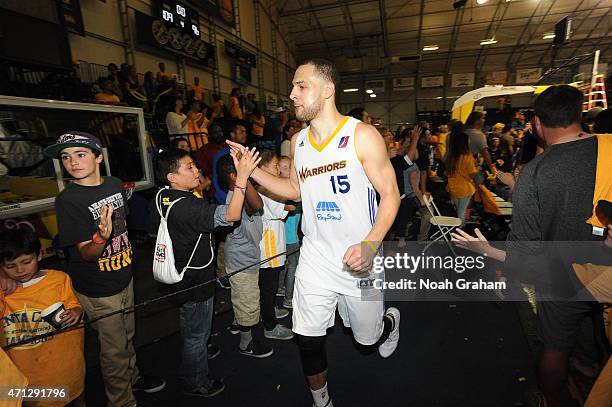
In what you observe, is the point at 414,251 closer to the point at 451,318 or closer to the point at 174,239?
the point at 451,318

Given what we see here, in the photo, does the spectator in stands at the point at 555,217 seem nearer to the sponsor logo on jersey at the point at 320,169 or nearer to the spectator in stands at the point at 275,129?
the sponsor logo on jersey at the point at 320,169

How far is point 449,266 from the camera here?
4.88 metres

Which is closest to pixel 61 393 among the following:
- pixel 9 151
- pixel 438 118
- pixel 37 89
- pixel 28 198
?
pixel 28 198

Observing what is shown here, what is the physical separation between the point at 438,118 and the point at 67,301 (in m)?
25.0

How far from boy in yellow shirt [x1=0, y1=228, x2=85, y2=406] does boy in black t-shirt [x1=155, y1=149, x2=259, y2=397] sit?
699 mm

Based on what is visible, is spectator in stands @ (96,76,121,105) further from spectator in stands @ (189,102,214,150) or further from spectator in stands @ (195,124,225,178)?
spectator in stands @ (195,124,225,178)

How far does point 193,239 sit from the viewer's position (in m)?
2.43

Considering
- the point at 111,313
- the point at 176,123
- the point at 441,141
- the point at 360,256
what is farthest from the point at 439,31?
the point at 111,313

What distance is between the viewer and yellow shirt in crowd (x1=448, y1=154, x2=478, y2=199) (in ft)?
17.3

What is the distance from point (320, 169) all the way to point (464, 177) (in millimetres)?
3981

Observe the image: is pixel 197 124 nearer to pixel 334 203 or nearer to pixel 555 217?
pixel 334 203

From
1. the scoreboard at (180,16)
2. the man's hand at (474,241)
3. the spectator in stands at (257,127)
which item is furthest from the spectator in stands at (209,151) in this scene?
the scoreboard at (180,16)

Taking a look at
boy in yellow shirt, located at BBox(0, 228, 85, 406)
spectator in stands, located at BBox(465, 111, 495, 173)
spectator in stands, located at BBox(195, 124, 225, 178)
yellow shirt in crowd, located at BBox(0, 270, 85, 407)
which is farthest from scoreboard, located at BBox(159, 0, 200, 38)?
yellow shirt in crowd, located at BBox(0, 270, 85, 407)

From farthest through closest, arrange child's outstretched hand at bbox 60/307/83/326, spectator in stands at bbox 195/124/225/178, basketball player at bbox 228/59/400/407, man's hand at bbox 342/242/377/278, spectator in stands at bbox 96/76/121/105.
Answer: spectator in stands at bbox 96/76/121/105 → spectator in stands at bbox 195/124/225/178 → basketball player at bbox 228/59/400/407 → child's outstretched hand at bbox 60/307/83/326 → man's hand at bbox 342/242/377/278
